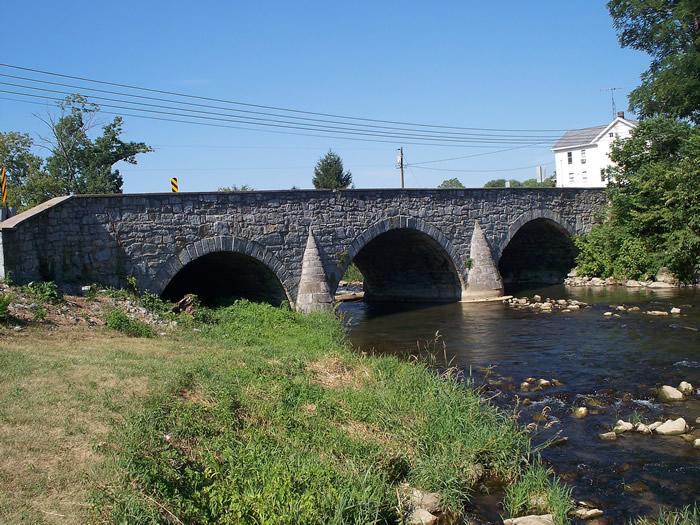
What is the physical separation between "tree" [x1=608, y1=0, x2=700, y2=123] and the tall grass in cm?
2053

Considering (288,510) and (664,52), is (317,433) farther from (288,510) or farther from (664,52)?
(664,52)

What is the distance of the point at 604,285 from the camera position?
85.5 ft

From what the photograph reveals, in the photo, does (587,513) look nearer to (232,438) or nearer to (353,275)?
(232,438)

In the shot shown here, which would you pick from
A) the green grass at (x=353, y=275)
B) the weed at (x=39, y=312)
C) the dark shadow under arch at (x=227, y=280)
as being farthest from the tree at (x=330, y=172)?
the weed at (x=39, y=312)

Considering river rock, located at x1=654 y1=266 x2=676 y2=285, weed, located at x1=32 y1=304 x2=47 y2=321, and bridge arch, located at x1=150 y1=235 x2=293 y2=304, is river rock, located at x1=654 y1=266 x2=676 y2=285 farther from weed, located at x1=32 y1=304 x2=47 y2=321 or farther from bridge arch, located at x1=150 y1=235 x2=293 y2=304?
weed, located at x1=32 y1=304 x2=47 y2=321

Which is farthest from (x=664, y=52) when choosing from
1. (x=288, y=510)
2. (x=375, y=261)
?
(x=288, y=510)

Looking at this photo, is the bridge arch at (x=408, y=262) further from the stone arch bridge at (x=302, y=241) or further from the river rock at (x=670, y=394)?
the river rock at (x=670, y=394)

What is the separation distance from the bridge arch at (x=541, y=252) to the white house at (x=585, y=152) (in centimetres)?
2368

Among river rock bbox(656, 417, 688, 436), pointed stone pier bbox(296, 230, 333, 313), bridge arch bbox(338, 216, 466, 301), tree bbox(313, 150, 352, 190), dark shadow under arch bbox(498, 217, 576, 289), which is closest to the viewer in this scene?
river rock bbox(656, 417, 688, 436)

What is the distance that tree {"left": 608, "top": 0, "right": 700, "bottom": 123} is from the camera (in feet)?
83.2

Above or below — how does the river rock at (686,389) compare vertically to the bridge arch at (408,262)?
below

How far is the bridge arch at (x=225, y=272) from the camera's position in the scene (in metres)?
16.4

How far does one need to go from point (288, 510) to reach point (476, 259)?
19.3 m

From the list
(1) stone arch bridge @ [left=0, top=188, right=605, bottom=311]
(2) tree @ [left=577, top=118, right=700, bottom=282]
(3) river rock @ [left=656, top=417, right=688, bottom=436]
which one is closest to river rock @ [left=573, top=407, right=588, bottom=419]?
(3) river rock @ [left=656, top=417, right=688, bottom=436]
